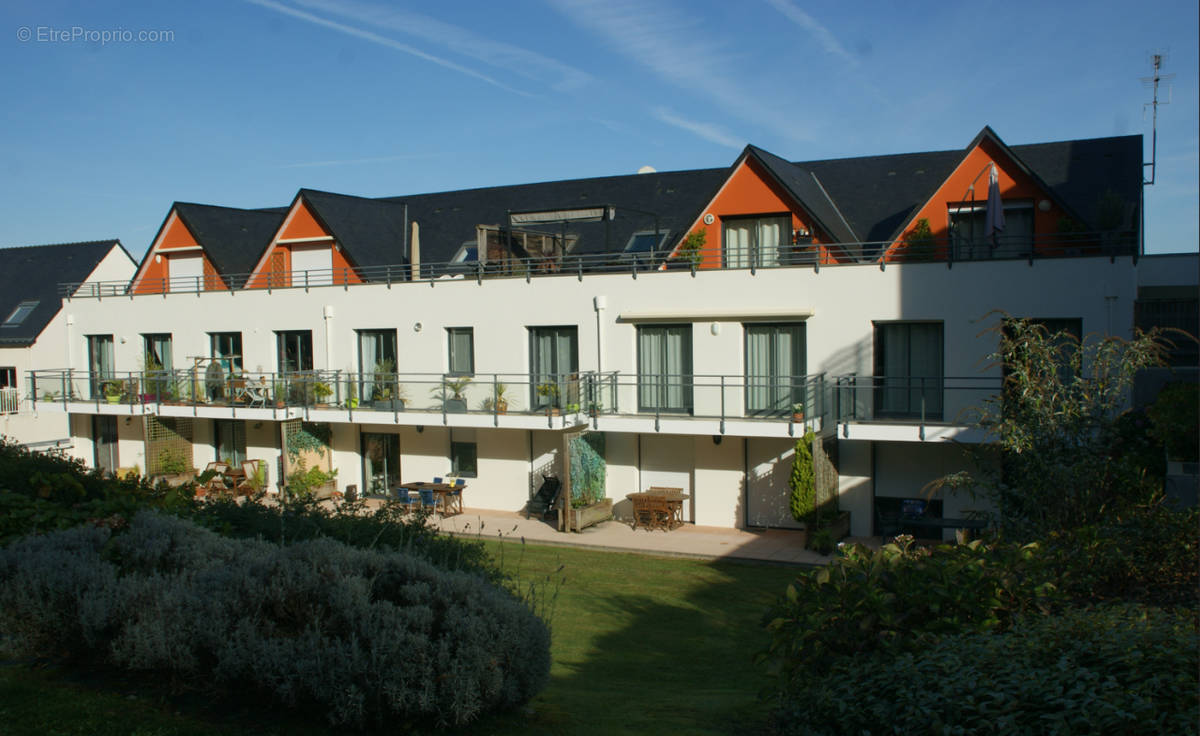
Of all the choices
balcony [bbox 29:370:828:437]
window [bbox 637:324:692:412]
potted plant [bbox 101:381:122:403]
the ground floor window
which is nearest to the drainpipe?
balcony [bbox 29:370:828:437]

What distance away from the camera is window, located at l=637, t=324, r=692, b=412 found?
62.8ft

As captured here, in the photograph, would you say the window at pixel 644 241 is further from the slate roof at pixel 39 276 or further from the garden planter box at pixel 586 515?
the slate roof at pixel 39 276

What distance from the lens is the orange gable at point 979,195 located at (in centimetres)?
1777

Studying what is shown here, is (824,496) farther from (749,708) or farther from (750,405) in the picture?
(749,708)

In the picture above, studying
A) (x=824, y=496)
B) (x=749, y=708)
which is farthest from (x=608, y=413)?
(x=749, y=708)

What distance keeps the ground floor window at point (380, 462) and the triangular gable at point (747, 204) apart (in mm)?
8566

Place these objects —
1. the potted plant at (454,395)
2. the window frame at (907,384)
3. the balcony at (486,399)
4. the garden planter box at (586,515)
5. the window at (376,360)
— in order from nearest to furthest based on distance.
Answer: the window frame at (907,384), the balcony at (486,399), the garden planter box at (586,515), the potted plant at (454,395), the window at (376,360)

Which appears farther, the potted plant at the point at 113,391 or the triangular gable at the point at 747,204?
the potted plant at the point at 113,391

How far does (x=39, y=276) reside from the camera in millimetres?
34594

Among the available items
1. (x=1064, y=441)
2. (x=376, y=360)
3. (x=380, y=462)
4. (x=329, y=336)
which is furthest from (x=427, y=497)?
(x=1064, y=441)

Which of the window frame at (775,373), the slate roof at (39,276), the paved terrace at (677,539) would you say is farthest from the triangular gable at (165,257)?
the window frame at (775,373)

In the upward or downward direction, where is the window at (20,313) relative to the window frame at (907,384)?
upward

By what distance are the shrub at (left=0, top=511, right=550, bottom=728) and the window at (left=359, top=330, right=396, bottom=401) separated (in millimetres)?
14557

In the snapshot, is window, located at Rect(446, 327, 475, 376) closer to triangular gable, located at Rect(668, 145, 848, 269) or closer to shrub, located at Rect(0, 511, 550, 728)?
triangular gable, located at Rect(668, 145, 848, 269)
